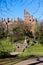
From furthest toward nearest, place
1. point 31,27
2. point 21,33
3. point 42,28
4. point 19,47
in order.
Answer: point 31,27 < point 42,28 < point 21,33 < point 19,47

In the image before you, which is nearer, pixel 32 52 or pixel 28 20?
pixel 32 52

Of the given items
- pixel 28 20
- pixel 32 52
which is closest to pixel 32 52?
pixel 32 52

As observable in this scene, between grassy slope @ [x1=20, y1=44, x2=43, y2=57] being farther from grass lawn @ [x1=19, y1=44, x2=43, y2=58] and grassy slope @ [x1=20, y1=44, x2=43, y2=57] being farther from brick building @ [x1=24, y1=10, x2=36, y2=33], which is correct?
brick building @ [x1=24, y1=10, x2=36, y2=33]

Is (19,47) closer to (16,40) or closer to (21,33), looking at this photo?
(16,40)

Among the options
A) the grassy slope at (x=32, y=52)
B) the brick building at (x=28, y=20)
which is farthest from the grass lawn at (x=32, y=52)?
the brick building at (x=28, y=20)

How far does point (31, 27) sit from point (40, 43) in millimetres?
16715

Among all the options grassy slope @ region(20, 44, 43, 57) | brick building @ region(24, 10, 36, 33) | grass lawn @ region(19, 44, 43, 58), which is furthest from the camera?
grassy slope @ region(20, 44, 43, 57)

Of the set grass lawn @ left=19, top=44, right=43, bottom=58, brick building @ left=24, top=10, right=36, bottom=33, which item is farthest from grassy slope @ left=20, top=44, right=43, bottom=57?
brick building @ left=24, top=10, right=36, bottom=33

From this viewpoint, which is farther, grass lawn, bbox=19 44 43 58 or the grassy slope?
the grassy slope

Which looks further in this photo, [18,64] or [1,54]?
[1,54]

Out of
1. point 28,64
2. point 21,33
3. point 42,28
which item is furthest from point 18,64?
point 42,28

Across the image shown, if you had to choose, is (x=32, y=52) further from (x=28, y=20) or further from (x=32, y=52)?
(x=28, y=20)

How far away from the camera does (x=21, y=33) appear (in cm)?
3778

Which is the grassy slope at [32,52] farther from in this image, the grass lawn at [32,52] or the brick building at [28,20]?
the brick building at [28,20]
